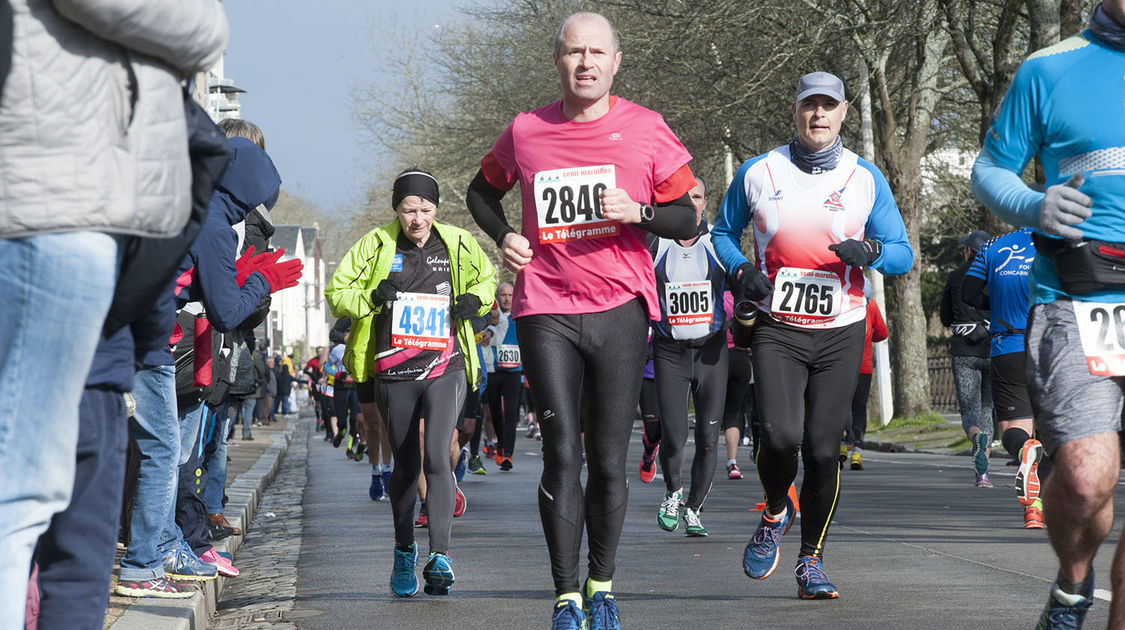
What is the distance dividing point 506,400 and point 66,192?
1509 cm

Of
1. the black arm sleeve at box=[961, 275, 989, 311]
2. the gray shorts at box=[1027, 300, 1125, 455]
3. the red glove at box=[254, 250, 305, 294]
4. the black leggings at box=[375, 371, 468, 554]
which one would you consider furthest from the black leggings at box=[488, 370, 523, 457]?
the gray shorts at box=[1027, 300, 1125, 455]

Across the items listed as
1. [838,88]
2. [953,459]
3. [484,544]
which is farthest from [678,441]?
[953,459]

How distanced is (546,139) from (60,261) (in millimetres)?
2907

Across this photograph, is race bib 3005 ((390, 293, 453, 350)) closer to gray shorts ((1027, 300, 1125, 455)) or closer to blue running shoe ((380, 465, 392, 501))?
gray shorts ((1027, 300, 1125, 455))

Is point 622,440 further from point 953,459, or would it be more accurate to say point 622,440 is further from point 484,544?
point 953,459

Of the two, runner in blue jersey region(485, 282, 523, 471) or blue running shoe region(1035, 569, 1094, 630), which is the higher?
runner in blue jersey region(485, 282, 523, 471)

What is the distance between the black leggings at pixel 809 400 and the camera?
22.0 feet

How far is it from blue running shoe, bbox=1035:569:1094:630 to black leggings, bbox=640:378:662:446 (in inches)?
297

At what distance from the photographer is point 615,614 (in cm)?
554

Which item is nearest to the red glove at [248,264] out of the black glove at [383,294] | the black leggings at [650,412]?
the black glove at [383,294]

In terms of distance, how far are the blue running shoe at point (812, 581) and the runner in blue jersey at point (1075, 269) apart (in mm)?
2245

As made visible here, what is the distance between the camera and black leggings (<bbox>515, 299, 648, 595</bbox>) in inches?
218

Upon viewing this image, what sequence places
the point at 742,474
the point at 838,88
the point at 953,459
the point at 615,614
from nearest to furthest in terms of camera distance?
the point at 615,614, the point at 838,88, the point at 742,474, the point at 953,459

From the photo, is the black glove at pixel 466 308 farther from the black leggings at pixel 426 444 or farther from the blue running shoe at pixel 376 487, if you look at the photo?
the blue running shoe at pixel 376 487
